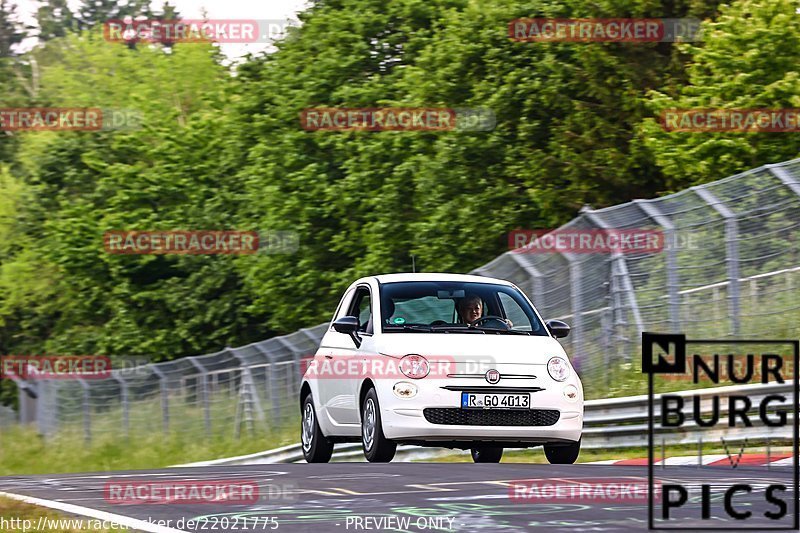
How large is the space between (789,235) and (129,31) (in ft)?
280

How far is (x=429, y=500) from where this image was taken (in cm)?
1032

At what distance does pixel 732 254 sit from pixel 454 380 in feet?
20.7

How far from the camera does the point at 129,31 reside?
9994 cm

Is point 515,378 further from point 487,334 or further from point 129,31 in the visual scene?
point 129,31

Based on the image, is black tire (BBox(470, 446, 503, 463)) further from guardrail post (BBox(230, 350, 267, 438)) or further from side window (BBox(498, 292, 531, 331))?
guardrail post (BBox(230, 350, 267, 438))

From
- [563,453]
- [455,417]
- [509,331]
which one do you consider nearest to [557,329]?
[509,331]

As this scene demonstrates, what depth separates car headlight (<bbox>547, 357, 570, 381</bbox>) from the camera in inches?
541

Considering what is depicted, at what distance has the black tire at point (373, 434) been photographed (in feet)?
45.5

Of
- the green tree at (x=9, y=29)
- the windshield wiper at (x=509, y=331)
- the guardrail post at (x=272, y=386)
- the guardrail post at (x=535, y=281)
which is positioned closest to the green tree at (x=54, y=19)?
the green tree at (x=9, y=29)

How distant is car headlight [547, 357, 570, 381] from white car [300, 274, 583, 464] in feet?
0.04

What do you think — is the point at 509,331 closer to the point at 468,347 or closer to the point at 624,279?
the point at 468,347

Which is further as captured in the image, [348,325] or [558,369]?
[348,325]

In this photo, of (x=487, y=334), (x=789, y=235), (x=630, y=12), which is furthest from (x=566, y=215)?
(x=487, y=334)

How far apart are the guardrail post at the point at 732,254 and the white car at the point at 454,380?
→ 470cm
